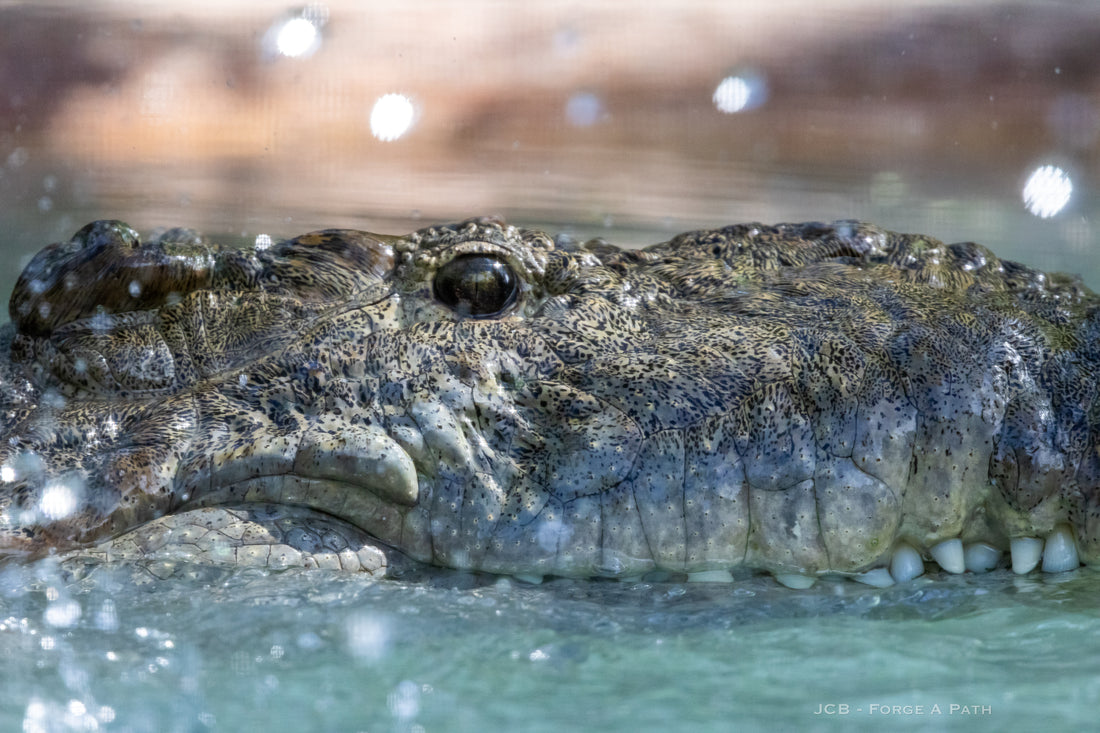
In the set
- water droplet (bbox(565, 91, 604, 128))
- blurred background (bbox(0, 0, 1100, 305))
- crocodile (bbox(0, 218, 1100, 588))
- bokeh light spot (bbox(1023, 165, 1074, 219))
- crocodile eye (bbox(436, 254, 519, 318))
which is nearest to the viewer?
crocodile (bbox(0, 218, 1100, 588))

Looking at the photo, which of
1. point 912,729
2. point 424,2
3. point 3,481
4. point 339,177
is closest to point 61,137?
point 339,177

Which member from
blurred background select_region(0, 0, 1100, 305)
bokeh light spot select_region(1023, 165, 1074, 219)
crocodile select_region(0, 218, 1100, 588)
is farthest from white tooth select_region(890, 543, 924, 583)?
bokeh light spot select_region(1023, 165, 1074, 219)

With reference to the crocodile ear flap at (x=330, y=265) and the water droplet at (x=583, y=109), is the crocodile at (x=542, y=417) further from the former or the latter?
the water droplet at (x=583, y=109)

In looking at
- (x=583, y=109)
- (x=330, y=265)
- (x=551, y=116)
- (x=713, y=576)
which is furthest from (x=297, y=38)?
(x=713, y=576)

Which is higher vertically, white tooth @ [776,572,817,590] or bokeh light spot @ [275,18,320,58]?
bokeh light spot @ [275,18,320,58]

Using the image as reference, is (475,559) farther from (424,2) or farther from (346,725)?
(424,2)

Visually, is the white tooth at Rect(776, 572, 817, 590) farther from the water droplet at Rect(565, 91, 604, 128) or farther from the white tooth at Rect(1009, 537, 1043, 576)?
the water droplet at Rect(565, 91, 604, 128)

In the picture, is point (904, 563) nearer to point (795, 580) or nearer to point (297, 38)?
point (795, 580)
